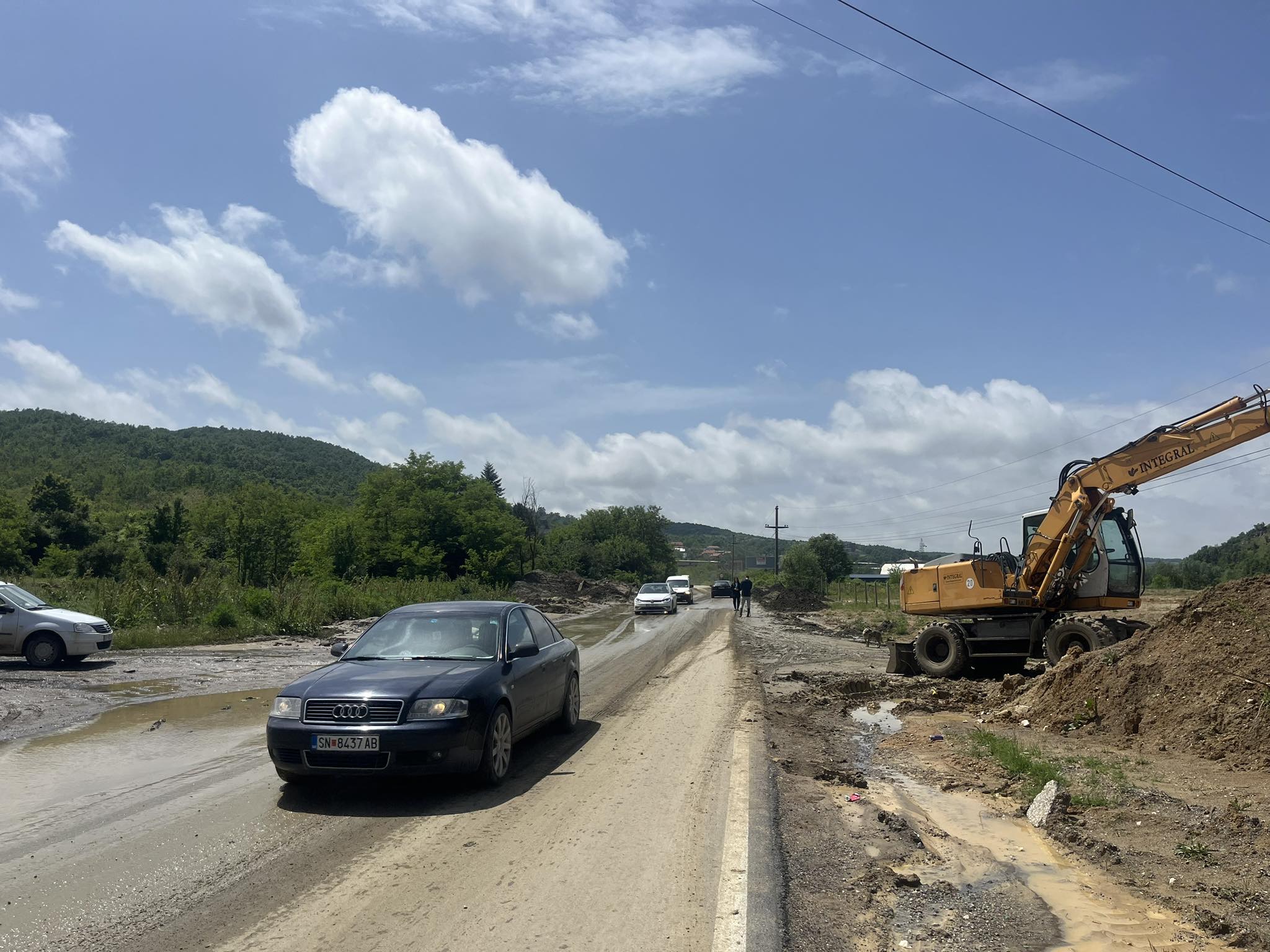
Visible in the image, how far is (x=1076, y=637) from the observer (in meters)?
16.6

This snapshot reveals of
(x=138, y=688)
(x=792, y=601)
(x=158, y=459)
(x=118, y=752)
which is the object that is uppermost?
(x=158, y=459)

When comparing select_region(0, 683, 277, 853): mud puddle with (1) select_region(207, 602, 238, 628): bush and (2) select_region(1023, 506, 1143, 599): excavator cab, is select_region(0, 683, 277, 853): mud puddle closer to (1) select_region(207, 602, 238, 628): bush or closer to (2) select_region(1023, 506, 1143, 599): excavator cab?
(1) select_region(207, 602, 238, 628): bush

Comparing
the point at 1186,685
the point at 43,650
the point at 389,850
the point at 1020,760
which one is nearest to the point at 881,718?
the point at 1186,685

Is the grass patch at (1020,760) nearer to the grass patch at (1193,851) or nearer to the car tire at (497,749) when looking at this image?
the grass patch at (1193,851)

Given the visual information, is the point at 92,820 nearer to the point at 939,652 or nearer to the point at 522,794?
the point at 522,794

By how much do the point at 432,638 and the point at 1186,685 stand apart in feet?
26.4

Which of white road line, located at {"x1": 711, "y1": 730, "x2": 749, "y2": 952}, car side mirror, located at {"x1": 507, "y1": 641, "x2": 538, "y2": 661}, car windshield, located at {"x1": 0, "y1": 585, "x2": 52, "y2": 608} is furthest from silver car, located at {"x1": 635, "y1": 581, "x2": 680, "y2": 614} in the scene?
white road line, located at {"x1": 711, "y1": 730, "x2": 749, "y2": 952}

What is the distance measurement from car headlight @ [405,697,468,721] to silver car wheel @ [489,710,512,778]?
46 cm

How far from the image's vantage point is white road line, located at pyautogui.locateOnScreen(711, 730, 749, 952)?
4484 mm

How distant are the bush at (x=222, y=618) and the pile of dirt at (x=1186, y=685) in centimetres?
2068

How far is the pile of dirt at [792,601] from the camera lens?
54.3m

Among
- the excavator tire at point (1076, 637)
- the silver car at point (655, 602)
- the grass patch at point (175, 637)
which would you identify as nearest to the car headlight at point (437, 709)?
the excavator tire at point (1076, 637)

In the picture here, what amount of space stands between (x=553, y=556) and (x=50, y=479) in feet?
148

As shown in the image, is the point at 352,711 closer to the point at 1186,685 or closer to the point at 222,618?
the point at 1186,685
